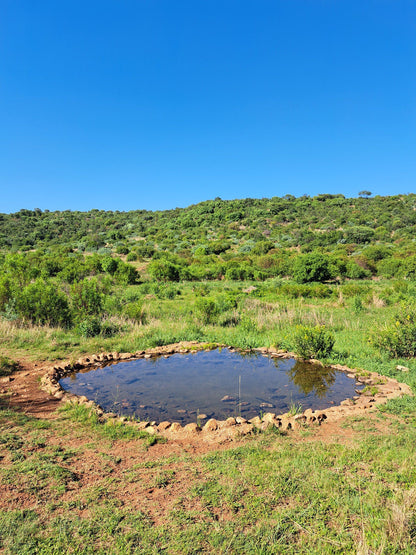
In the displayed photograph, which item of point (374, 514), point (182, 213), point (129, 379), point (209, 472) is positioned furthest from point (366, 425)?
point (182, 213)

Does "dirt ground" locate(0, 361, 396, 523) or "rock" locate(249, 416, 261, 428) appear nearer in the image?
"dirt ground" locate(0, 361, 396, 523)

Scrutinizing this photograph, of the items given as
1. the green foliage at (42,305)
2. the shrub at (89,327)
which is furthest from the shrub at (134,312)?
the green foliage at (42,305)

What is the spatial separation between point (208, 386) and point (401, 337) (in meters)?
5.06

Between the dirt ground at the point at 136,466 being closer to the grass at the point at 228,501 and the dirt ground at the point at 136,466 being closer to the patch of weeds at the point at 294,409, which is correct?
the grass at the point at 228,501

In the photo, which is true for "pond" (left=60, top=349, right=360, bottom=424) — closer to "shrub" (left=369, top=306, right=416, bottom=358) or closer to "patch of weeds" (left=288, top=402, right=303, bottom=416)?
"patch of weeds" (left=288, top=402, right=303, bottom=416)

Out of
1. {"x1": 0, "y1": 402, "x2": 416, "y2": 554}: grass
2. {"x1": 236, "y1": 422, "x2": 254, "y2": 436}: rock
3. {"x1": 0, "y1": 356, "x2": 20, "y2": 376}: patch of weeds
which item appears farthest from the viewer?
{"x1": 0, "y1": 356, "x2": 20, "y2": 376}: patch of weeds

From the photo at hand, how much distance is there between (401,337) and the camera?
846 centimetres

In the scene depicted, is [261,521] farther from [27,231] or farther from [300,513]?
[27,231]

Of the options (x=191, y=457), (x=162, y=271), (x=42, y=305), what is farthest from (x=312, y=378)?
(x=162, y=271)

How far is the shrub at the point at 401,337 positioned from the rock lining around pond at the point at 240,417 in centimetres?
133

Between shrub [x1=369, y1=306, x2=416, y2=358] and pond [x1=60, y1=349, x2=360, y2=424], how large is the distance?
166 cm

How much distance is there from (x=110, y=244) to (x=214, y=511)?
157 ft

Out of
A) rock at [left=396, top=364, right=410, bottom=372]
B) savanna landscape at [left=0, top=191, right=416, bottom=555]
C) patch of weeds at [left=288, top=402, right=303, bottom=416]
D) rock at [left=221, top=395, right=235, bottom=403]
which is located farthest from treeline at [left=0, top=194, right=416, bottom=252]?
patch of weeds at [left=288, top=402, right=303, bottom=416]

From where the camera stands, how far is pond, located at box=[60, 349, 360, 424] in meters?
6.27
